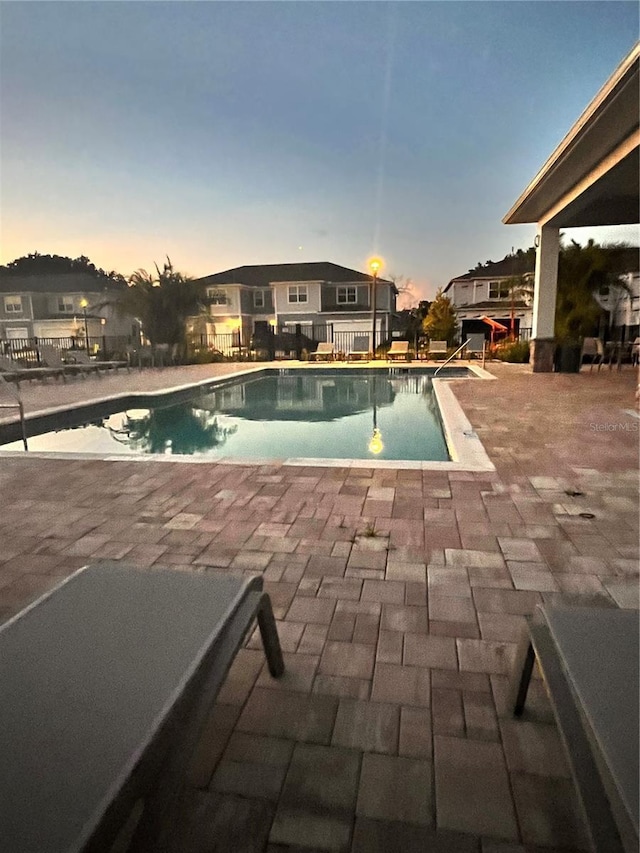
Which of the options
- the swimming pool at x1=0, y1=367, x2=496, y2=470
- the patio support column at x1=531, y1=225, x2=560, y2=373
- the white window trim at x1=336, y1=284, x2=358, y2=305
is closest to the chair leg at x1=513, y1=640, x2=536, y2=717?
the swimming pool at x1=0, y1=367, x2=496, y2=470

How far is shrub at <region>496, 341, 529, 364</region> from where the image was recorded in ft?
53.4

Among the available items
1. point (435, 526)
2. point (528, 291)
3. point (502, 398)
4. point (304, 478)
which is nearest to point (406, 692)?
point (435, 526)

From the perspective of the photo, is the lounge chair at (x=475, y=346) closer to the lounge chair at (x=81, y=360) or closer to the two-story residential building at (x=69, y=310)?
the lounge chair at (x=81, y=360)

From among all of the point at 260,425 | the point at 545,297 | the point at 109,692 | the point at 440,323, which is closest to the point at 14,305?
the point at 260,425

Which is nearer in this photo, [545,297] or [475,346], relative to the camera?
[545,297]

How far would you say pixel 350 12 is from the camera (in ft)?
8.82

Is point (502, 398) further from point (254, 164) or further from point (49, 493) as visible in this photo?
point (254, 164)

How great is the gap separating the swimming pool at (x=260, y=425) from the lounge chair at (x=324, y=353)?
6.44 metres

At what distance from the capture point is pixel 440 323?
2361cm

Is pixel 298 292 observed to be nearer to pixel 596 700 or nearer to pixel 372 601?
pixel 372 601

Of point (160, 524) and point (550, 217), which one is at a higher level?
point (550, 217)

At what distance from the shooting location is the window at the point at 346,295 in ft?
95.1

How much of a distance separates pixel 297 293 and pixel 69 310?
38.3 feet

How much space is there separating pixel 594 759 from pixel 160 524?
2.72 m
